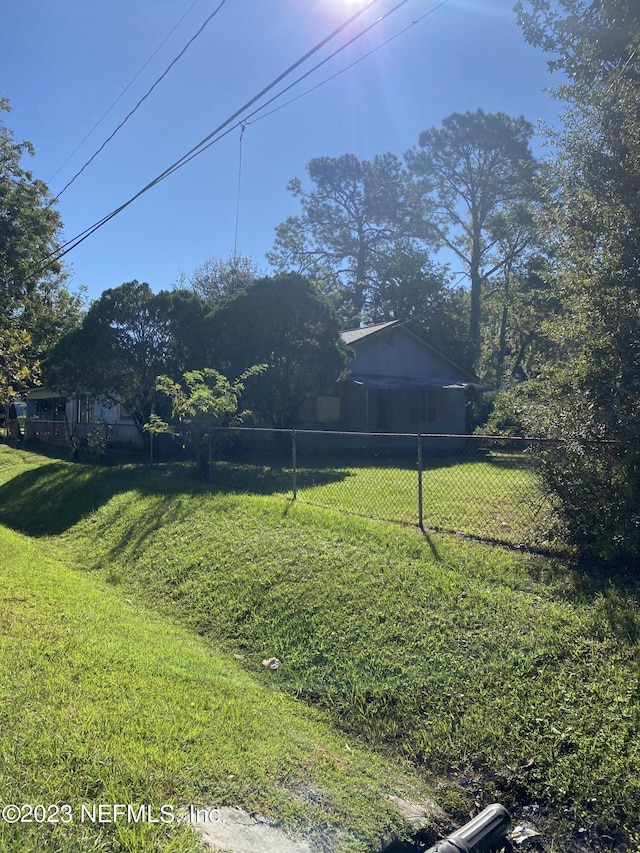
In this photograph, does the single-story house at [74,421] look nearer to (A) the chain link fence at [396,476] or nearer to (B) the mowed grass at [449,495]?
(A) the chain link fence at [396,476]

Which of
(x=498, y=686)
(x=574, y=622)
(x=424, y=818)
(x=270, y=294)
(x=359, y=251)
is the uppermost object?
(x=359, y=251)

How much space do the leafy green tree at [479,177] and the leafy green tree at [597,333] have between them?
2775 centimetres

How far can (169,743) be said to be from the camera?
10.4ft

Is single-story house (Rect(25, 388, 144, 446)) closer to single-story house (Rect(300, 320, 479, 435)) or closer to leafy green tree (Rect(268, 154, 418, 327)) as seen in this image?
single-story house (Rect(300, 320, 479, 435))

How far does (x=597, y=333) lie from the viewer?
556 cm

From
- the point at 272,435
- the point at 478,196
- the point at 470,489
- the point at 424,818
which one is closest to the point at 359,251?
the point at 478,196

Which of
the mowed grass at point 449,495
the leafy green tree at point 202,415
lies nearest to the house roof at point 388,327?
the mowed grass at point 449,495

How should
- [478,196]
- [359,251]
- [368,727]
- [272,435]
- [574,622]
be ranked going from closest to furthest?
[368,727]
[574,622]
[272,435]
[478,196]
[359,251]

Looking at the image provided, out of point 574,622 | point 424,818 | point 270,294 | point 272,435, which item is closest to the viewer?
point 424,818

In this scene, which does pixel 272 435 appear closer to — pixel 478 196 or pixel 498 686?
pixel 498 686

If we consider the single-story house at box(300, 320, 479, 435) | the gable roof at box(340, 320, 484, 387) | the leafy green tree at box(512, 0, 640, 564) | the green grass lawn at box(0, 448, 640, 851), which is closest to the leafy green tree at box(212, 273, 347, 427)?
the single-story house at box(300, 320, 479, 435)

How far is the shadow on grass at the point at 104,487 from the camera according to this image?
416 inches

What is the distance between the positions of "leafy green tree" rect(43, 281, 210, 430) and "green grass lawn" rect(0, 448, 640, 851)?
315 inches

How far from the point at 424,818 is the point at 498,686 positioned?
3.91ft
